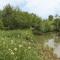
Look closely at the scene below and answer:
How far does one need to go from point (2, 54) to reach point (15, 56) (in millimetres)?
402

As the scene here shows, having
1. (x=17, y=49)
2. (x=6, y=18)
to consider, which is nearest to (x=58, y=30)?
(x=6, y=18)

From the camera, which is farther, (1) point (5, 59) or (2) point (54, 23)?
(2) point (54, 23)

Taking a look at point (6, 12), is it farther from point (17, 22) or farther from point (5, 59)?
point (5, 59)

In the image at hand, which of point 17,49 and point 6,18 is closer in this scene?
point 17,49

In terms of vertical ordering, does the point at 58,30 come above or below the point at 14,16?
below

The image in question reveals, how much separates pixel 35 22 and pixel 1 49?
106ft

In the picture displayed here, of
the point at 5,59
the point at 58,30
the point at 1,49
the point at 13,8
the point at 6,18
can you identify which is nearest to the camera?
the point at 5,59

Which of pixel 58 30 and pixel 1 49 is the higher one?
pixel 1 49

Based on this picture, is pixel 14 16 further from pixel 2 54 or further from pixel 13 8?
pixel 2 54

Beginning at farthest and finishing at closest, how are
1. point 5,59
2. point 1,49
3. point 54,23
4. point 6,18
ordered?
1. point 54,23
2. point 6,18
3. point 1,49
4. point 5,59

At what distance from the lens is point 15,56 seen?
599 centimetres

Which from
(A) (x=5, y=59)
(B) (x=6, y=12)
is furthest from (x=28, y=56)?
(B) (x=6, y=12)

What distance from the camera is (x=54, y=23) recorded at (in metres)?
42.0

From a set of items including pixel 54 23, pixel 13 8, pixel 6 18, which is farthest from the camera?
pixel 54 23
